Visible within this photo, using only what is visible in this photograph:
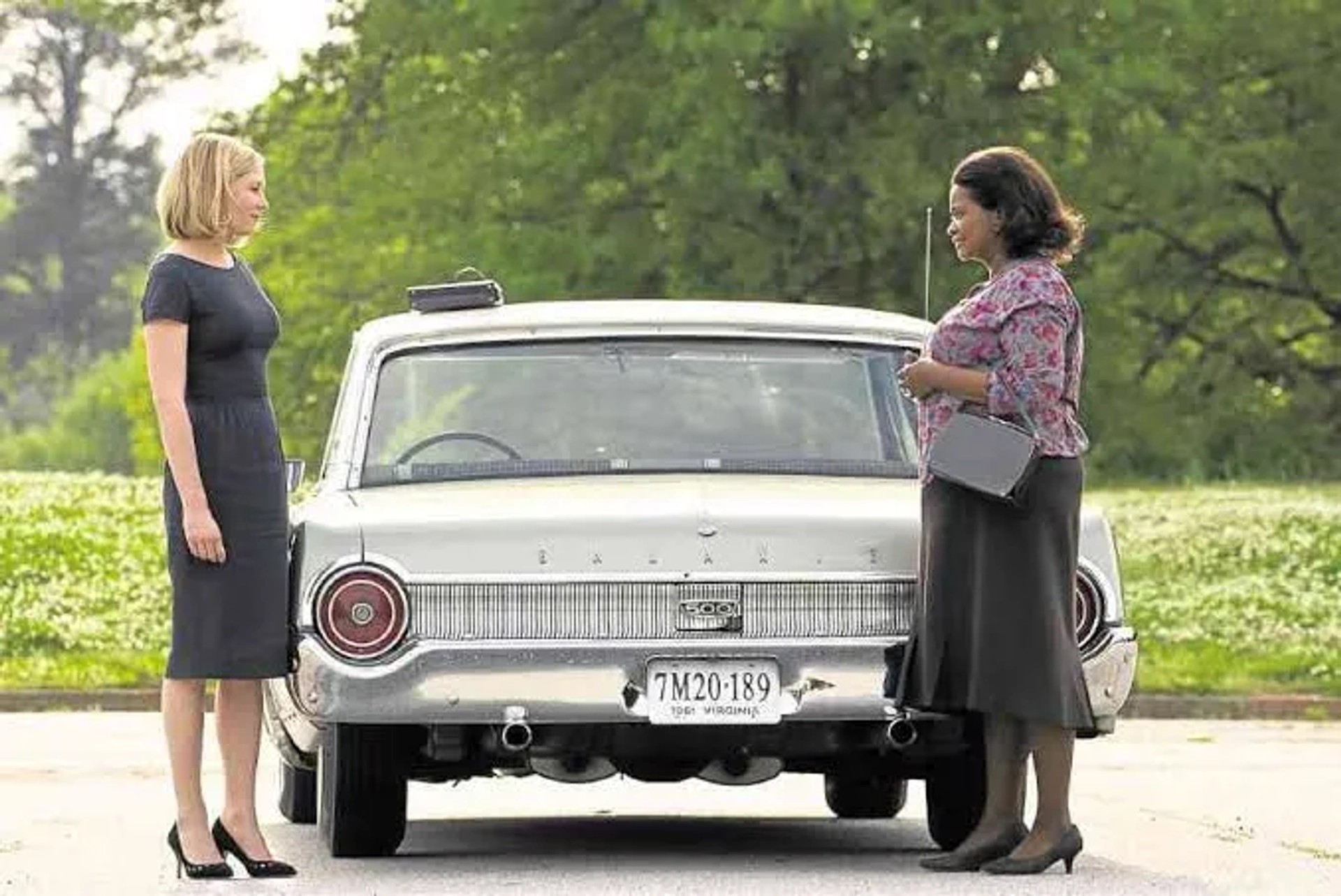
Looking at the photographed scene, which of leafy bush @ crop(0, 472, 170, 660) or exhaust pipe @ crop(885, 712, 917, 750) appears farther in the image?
leafy bush @ crop(0, 472, 170, 660)

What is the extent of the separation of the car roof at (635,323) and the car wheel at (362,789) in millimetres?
1477

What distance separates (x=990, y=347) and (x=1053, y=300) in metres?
0.22

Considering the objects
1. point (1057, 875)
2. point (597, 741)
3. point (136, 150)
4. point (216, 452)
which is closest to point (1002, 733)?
point (1057, 875)

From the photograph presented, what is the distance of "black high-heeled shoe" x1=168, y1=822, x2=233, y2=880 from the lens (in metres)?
10.4

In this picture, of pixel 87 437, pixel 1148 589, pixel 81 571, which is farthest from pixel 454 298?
pixel 87 437

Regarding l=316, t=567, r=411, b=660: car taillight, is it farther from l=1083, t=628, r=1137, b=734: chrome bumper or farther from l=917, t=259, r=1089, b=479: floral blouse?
l=1083, t=628, r=1137, b=734: chrome bumper

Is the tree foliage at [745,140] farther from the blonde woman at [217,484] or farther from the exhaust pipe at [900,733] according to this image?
the blonde woman at [217,484]

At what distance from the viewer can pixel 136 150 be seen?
413 feet

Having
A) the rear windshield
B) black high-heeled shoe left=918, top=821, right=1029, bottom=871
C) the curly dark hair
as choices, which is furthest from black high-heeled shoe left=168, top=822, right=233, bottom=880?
the curly dark hair

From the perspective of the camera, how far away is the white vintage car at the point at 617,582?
1038cm

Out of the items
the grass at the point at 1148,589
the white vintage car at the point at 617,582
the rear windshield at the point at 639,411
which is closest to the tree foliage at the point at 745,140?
the grass at the point at 1148,589

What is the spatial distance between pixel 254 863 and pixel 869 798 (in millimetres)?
3674

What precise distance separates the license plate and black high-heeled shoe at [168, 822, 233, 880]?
1185 millimetres

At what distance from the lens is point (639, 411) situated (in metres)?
11.6
